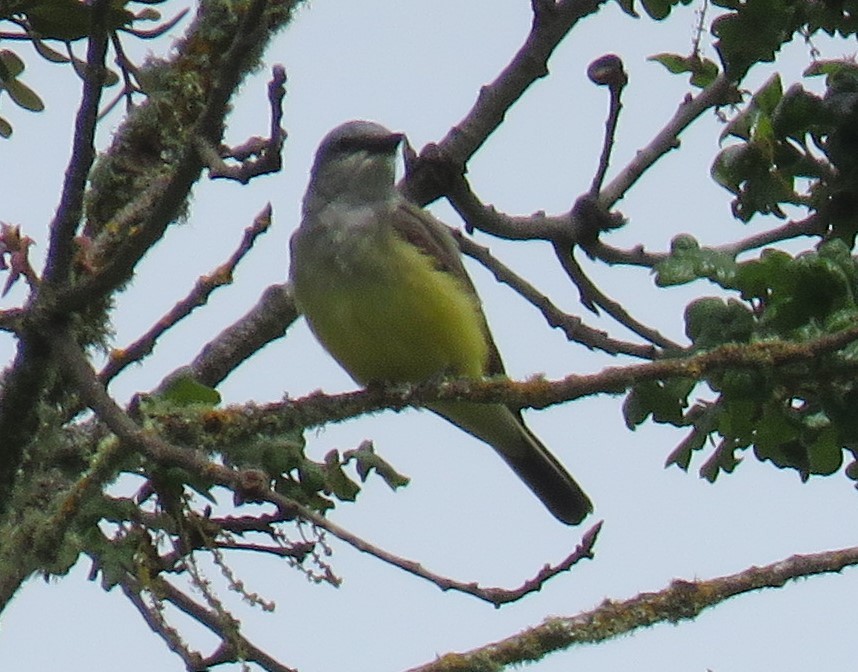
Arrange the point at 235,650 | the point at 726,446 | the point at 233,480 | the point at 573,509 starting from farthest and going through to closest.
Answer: the point at 573,509
the point at 726,446
the point at 235,650
the point at 233,480

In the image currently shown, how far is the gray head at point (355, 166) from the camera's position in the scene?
5.38 m

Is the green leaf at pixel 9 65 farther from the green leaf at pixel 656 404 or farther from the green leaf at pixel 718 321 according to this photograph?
the green leaf at pixel 718 321

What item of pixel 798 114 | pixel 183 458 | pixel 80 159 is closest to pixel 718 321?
pixel 798 114

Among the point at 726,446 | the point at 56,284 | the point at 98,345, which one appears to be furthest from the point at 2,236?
the point at 726,446

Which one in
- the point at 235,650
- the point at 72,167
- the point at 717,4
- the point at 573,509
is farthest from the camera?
the point at 573,509

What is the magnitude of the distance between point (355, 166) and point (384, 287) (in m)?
0.93

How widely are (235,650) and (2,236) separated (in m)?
0.96

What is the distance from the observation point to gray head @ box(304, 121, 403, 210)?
538 cm

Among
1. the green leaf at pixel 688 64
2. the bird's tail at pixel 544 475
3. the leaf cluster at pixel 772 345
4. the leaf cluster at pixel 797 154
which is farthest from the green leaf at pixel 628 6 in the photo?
the bird's tail at pixel 544 475

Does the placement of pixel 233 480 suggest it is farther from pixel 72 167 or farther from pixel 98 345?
pixel 98 345

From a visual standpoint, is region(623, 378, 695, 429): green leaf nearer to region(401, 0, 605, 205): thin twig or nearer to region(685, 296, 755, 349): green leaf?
region(685, 296, 755, 349): green leaf

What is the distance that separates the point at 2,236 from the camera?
3168 millimetres

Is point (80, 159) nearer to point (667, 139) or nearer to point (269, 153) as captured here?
point (269, 153)

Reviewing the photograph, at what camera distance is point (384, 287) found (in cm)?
471
